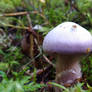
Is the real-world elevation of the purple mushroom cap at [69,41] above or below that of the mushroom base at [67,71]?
above

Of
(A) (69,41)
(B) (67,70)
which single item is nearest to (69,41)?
(A) (69,41)

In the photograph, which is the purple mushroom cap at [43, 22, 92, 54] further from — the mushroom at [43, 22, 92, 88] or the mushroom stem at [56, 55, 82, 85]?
the mushroom stem at [56, 55, 82, 85]

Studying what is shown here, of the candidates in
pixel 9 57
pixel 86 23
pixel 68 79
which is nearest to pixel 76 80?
pixel 68 79

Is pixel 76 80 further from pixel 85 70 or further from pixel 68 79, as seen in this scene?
pixel 85 70

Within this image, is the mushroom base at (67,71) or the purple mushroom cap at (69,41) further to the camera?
the mushroom base at (67,71)

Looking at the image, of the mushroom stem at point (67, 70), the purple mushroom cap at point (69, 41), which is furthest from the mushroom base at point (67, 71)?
the purple mushroom cap at point (69, 41)

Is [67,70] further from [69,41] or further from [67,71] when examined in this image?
[69,41]

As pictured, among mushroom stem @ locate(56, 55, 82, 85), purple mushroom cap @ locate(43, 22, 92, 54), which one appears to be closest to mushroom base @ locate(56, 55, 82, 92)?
mushroom stem @ locate(56, 55, 82, 85)

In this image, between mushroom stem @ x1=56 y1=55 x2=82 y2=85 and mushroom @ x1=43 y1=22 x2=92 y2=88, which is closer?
mushroom @ x1=43 y1=22 x2=92 y2=88

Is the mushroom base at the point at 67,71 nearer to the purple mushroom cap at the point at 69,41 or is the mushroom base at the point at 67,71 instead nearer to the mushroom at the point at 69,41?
the mushroom at the point at 69,41

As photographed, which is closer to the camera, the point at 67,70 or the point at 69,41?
the point at 69,41
